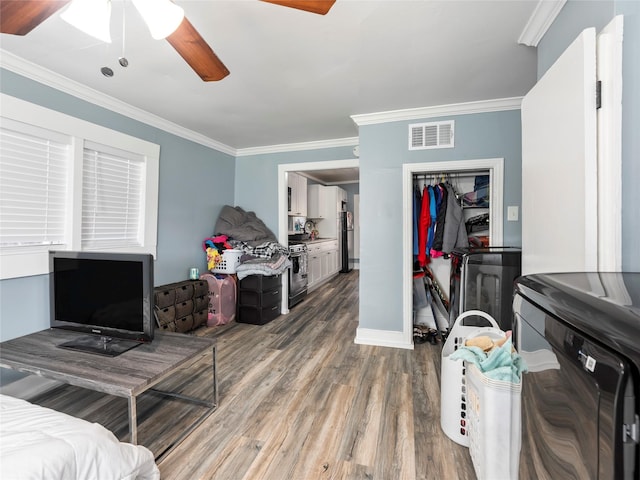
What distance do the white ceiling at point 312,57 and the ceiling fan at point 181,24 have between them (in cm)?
41

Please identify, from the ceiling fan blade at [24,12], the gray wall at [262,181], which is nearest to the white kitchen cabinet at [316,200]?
the gray wall at [262,181]

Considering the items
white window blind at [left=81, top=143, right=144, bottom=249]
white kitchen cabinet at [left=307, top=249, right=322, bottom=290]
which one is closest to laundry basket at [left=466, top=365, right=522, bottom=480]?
white window blind at [left=81, top=143, right=144, bottom=249]

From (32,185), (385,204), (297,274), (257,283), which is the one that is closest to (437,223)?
(385,204)

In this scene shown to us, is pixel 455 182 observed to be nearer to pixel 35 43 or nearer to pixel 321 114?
pixel 321 114

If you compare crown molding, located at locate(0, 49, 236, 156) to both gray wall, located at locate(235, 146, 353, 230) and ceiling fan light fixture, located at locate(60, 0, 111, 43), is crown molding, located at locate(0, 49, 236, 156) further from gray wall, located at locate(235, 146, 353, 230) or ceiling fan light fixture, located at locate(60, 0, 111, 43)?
ceiling fan light fixture, located at locate(60, 0, 111, 43)

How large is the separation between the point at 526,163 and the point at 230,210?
11.2ft

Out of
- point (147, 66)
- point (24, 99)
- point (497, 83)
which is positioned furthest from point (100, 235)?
point (497, 83)

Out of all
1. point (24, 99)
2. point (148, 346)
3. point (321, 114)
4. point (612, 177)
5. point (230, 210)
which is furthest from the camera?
point (230, 210)

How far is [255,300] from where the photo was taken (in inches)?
146

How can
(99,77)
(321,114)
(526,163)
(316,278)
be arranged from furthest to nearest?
1. (316,278)
2. (321,114)
3. (99,77)
4. (526,163)

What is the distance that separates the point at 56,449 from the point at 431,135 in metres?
3.24

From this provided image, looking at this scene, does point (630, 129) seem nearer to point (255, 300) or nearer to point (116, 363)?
point (116, 363)

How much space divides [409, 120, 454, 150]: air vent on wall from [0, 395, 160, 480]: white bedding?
304 centimetres

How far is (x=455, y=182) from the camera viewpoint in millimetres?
3414
